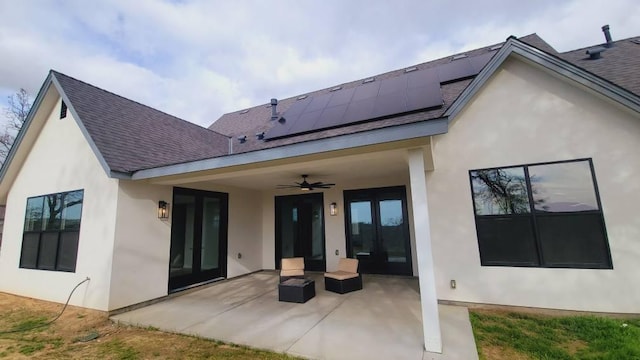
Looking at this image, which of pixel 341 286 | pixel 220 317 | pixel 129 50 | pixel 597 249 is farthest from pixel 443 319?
pixel 129 50

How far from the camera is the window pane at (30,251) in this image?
6.48 meters

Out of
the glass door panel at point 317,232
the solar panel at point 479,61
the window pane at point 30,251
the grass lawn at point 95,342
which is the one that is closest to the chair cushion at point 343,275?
the glass door panel at point 317,232

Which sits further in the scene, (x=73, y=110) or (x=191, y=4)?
(x=191, y=4)

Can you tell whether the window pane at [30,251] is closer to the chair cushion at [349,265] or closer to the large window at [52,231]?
the large window at [52,231]

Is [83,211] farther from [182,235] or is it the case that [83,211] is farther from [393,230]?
[393,230]

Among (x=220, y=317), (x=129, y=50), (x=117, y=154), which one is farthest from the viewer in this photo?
(x=129, y=50)

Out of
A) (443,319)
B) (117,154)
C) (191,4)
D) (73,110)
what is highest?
(191,4)

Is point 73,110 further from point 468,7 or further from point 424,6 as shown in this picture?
point 468,7

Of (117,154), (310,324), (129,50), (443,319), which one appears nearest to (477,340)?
(443,319)

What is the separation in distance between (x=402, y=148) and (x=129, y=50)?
1000 cm

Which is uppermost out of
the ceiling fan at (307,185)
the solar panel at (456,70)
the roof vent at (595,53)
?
the solar panel at (456,70)

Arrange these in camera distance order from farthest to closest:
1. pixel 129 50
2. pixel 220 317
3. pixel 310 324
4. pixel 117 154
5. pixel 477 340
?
pixel 129 50
pixel 117 154
pixel 220 317
pixel 310 324
pixel 477 340

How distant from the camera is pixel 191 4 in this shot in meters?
6.68

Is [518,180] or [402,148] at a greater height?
[402,148]
